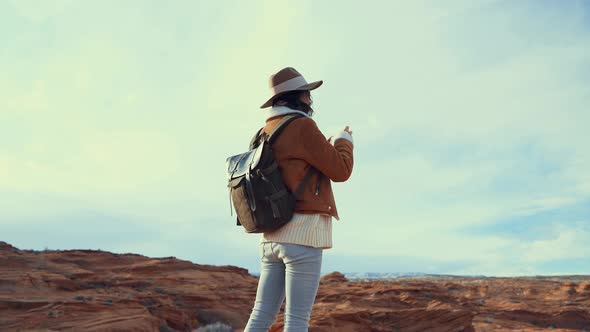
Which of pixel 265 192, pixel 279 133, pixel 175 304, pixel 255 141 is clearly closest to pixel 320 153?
pixel 279 133

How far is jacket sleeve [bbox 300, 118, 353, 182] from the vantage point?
130 inches

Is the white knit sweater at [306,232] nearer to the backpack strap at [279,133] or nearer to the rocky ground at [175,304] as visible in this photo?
the backpack strap at [279,133]

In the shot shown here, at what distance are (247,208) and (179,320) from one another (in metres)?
8.81

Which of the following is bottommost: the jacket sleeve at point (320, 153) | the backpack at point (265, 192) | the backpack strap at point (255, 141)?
the backpack at point (265, 192)

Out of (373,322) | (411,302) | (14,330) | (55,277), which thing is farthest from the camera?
(411,302)

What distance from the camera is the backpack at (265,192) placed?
325 centimetres

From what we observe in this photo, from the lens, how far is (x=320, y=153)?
330 cm

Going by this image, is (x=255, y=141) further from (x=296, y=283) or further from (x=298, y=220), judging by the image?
(x=296, y=283)

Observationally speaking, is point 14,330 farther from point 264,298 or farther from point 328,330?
point 264,298

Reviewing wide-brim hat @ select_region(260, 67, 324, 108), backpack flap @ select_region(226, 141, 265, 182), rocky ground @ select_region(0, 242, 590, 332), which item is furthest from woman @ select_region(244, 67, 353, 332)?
rocky ground @ select_region(0, 242, 590, 332)

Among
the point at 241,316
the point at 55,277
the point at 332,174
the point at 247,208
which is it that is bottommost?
the point at 241,316

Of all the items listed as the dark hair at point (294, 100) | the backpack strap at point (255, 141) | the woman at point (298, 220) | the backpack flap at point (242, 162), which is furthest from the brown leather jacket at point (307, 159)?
the backpack strap at point (255, 141)

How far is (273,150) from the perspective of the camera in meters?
3.36

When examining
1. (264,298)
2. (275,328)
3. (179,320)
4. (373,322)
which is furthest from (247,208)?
(179,320)
